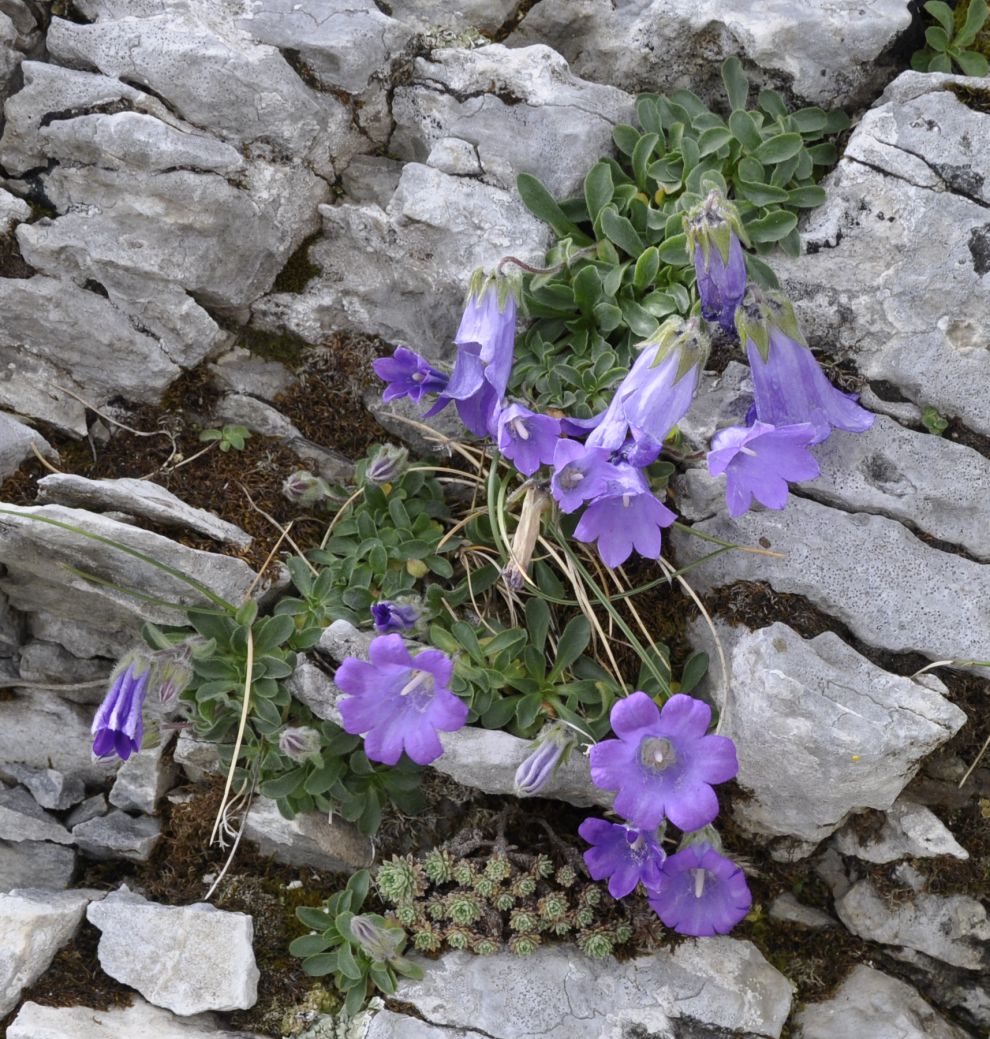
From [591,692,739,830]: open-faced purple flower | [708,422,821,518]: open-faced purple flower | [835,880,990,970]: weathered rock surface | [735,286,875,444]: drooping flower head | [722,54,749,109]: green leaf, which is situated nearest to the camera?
[591,692,739,830]: open-faced purple flower

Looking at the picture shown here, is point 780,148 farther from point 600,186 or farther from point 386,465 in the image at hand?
point 386,465

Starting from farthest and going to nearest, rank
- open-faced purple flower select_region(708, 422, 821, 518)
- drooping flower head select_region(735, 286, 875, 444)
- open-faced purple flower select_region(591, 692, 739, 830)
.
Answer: drooping flower head select_region(735, 286, 875, 444), open-faced purple flower select_region(708, 422, 821, 518), open-faced purple flower select_region(591, 692, 739, 830)

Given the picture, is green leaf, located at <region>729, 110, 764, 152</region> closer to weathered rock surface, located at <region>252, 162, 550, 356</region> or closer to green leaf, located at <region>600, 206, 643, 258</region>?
green leaf, located at <region>600, 206, 643, 258</region>

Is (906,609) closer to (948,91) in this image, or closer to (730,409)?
(730,409)

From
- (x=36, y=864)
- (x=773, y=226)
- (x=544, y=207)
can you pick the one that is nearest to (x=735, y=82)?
(x=773, y=226)

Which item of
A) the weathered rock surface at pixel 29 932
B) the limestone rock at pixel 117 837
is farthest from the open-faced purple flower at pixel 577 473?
the weathered rock surface at pixel 29 932

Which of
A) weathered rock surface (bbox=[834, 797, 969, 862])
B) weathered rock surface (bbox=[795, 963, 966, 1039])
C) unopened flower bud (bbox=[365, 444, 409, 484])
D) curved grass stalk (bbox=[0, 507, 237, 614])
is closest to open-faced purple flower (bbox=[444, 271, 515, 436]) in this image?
unopened flower bud (bbox=[365, 444, 409, 484])

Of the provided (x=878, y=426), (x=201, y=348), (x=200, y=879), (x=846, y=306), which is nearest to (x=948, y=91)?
Result: (x=846, y=306)
